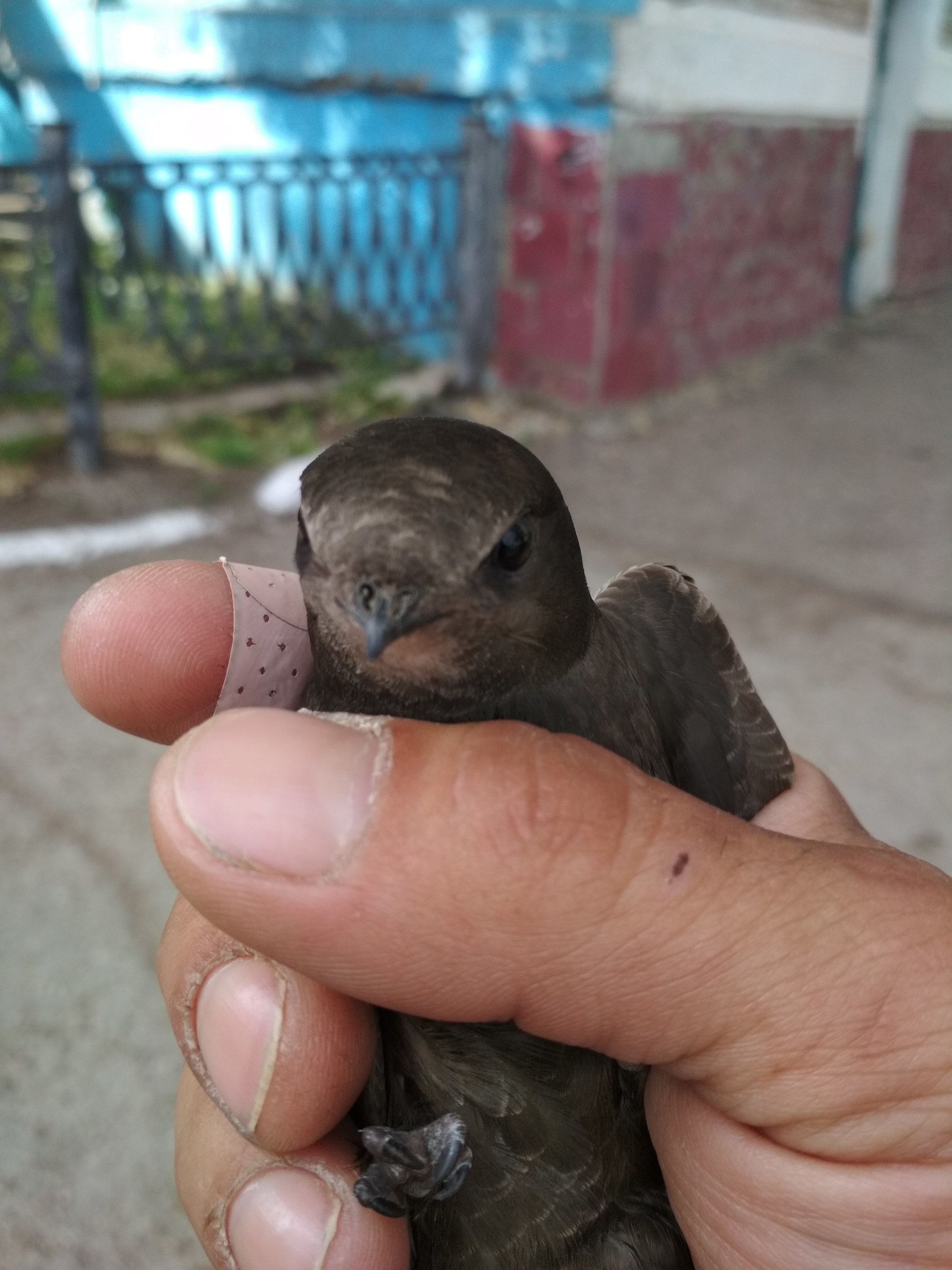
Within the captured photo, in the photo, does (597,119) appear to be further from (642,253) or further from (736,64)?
(736,64)

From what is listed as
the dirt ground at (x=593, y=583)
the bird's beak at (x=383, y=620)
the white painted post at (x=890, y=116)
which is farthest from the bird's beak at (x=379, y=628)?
the white painted post at (x=890, y=116)

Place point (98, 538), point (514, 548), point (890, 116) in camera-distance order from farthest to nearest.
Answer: point (890, 116) → point (98, 538) → point (514, 548)

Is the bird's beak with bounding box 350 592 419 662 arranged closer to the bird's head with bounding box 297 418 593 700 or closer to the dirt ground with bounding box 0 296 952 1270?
the bird's head with bounding box 297 418 593 700

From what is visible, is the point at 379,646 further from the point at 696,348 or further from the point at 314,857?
the point at 696,348

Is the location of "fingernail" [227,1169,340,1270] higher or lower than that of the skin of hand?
lower

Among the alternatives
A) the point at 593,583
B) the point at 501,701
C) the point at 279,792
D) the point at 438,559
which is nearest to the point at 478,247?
the point at 593,583

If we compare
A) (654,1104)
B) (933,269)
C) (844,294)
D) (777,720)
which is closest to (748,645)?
(777,720)

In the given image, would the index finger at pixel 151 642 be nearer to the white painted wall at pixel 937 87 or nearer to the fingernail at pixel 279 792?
the fingernail at pixel 279 792

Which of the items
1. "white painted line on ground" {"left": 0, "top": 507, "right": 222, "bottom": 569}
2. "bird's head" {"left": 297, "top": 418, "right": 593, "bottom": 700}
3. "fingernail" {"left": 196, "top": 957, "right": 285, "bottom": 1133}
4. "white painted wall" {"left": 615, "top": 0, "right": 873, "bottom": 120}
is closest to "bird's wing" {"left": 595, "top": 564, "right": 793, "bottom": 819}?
"bird's head" {"left": 297, "top": 418, "right": 593, "bottom": 700}
